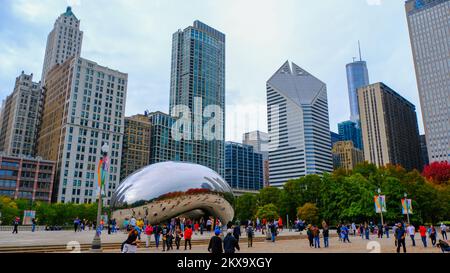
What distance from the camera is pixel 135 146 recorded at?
14062cm

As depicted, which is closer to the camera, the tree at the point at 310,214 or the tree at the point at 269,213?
the tree at the point at 310,214

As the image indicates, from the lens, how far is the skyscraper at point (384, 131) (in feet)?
597

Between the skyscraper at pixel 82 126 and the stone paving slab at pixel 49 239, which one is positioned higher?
the skyscraper at pixel 82 126

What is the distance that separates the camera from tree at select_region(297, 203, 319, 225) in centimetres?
6456

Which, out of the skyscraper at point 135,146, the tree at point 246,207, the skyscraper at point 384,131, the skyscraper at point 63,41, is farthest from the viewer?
the skyscraper at point 384,131

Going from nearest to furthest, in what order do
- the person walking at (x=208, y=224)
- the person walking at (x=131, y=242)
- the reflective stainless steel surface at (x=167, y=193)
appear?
1. the person walking at (x=131, y=242)
2. the reflective stainless steel surface at (x=167, y=193)
3. the person walking at (x=208, y=224)

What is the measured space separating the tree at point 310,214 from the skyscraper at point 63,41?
140 metres

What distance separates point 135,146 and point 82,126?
3025 centimetres

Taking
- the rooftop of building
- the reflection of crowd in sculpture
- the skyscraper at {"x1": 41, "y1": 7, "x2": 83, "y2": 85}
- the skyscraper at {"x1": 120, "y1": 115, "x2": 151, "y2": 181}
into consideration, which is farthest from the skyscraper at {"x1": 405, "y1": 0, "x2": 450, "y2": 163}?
the skyscraper at {"x1": 41, "y1": 7, "x2": 83, "y2": 85}

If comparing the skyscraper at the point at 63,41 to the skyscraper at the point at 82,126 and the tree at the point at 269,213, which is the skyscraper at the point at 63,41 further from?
the tree at the point at 269,213

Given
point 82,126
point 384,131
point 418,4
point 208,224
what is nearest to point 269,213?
point 208,224

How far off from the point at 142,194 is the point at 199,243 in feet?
28.0

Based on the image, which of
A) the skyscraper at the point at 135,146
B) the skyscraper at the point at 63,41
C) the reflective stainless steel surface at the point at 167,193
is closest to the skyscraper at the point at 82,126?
the skyscraper at the point at 135,146
